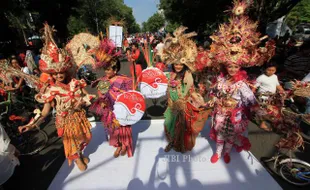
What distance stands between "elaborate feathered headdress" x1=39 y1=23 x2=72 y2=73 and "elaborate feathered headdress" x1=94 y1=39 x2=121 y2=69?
411 millimetres

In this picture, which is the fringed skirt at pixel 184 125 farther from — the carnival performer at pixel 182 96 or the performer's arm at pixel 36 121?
the performer's arm at pixel 36 121

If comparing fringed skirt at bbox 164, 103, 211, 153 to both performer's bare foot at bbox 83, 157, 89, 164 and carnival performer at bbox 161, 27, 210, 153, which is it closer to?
carnival performer at bbox 161, 27, 210, 153

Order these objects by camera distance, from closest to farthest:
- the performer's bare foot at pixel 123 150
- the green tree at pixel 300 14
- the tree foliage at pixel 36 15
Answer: the performer's bare foot at pixel 123 150, the tree foliage at pixel 36 15, the green tree at pixel 300 14

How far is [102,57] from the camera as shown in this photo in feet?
8.34

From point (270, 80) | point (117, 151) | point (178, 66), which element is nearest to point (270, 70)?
point (270, 80)

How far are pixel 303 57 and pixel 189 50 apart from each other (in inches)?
205

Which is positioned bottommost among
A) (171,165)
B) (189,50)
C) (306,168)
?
(171,165)

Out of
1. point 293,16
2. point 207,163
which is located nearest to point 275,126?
point 207,163

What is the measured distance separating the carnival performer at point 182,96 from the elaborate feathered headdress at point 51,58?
1.50m

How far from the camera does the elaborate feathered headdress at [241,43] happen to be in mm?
2369

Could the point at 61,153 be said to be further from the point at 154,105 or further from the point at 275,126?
the point at 275,126

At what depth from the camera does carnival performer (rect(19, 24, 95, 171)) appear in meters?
2.33

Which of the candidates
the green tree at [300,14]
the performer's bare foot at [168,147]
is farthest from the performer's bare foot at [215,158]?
the green tree at [300,14]

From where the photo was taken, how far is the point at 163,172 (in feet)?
9.86
